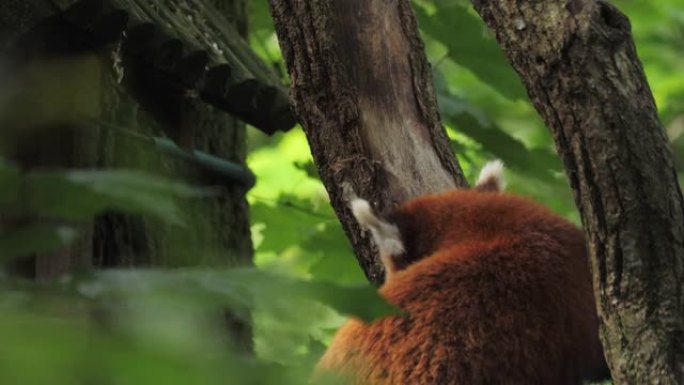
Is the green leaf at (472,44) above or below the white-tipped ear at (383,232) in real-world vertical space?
above

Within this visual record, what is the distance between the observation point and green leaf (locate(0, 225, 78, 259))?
34.0 inches

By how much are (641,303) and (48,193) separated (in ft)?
3.84

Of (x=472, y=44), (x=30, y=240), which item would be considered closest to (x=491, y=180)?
(x=472, y=44)

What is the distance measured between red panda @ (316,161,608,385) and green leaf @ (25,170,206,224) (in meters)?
1.08

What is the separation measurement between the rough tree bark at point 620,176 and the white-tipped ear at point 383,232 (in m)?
0.63

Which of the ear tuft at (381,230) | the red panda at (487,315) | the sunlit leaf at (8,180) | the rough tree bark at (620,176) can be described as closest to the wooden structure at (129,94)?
the ear tuft at (381,230)

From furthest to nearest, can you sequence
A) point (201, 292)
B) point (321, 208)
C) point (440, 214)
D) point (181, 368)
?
point (321, 208), point (440, 214), point (201, 292), point (181, 368)

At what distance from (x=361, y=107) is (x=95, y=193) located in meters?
1.83

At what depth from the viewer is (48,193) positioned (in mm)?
843

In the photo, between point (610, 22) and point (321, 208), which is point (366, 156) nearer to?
point (610, 22)

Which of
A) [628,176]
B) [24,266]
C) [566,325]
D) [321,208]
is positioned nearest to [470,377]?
[566,325]

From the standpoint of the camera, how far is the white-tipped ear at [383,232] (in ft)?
7.70

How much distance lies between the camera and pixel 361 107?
2.66 m

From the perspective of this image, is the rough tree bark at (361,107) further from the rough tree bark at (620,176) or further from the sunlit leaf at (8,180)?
the sunlit leaf at (8,180)
